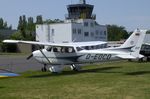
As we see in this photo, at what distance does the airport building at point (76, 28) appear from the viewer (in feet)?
263

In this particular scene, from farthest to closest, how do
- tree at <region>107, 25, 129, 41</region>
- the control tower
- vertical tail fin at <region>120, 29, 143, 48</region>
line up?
tree at <region>107, 25, 129, 41</region>, the control tower, vertical tail fin at <region>120, 29, 143, 48</region>

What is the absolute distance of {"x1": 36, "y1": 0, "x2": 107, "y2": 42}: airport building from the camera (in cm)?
8031

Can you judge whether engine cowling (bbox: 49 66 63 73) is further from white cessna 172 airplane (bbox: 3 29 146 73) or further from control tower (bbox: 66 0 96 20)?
control tower (bbox: 66 0 96 20)

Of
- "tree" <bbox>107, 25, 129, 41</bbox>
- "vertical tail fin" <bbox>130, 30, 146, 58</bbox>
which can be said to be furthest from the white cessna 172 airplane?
"tree" <bbox>107, 25, 129, 41</bbox>

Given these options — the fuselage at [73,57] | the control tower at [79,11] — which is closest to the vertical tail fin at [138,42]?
the fuselage at [73,57]

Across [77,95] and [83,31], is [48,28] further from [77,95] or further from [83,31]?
[77,95]

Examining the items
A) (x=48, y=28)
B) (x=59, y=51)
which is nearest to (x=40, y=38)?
(x=48, y=28)

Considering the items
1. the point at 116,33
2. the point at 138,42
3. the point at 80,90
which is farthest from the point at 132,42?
the point at 116,33

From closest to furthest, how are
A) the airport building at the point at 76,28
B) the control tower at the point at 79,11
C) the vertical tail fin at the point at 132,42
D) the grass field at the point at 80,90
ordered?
the grass field at the point at 80,90, the vertical tail fin at the point at 132,42, the airport building at the point at 76,28, the control tower at the point at 79,11

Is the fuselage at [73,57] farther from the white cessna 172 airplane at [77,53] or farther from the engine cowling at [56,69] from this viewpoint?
the engine cowling at [56,69]

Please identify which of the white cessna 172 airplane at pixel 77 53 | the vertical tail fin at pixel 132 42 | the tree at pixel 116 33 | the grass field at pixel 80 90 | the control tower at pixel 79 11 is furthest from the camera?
the tree at pixel 116 33

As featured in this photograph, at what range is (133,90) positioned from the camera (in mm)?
13953

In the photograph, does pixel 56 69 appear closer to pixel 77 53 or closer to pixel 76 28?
pixel 77 53

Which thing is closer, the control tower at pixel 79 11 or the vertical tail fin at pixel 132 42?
the vertical tail fin at pixel 132 42
